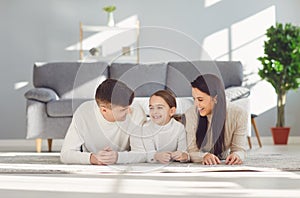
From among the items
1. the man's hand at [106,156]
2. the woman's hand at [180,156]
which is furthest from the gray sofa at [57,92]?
the woman's hand at [180,156]

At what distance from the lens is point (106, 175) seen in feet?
10.3

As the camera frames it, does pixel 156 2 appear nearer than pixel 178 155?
No

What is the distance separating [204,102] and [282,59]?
10.6ft

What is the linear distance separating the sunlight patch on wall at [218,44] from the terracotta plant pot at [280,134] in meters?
0.97

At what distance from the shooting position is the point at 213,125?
3.31 meters

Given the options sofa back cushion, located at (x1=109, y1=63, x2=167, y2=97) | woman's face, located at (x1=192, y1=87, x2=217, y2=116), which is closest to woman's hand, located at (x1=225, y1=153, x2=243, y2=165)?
woman's face, located at (x1=192, y1=87, x2=217, y2=116)

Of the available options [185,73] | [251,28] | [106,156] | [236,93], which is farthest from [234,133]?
[251,28]

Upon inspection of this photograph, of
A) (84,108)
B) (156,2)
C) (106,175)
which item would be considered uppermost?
(156,2)

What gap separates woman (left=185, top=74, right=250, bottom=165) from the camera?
Result: 324 cm

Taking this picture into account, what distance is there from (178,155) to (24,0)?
4132 mm

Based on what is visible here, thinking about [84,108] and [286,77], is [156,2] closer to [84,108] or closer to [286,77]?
[286,77]

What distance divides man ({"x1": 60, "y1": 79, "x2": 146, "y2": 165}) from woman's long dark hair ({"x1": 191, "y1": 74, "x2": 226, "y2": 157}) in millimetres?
315

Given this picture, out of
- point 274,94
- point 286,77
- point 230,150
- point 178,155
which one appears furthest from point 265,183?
point 274,94

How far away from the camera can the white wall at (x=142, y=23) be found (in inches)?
270
